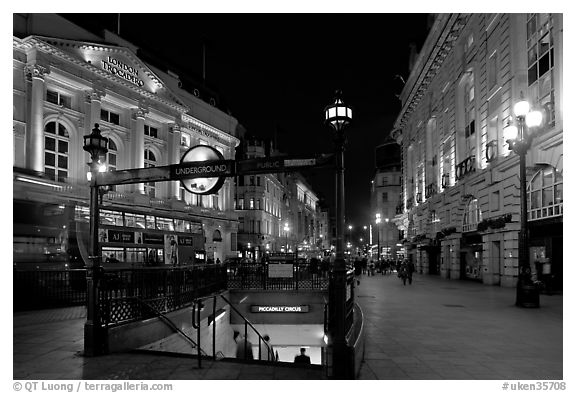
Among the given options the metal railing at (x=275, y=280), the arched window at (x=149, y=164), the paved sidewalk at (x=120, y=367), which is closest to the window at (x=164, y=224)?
the metal railing at (x=275, y=280)

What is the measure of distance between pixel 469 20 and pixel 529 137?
787 inches

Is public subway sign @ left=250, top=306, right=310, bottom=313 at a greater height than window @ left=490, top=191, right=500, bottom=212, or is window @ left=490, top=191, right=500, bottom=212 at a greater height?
window @ left=490, top=191, right=500, bottom=212

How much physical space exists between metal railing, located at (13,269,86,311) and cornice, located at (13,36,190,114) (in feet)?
82.0

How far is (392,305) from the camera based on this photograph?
18656mm

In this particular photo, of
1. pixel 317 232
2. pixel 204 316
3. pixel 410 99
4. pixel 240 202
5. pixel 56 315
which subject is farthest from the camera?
pixel 317 232

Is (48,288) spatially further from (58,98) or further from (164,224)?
(58,98)

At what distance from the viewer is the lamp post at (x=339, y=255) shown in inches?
297

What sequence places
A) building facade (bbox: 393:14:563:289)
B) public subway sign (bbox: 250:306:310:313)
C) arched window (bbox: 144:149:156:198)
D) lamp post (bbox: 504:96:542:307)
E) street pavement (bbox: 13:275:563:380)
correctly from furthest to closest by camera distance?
arched window (bbox: 144:149:156:198)
building facade (bbox: 393:14:563:289)
public subway sign (bbox: 250:306:310:313)
lamp post (bbox: 504:96:542:307)
street pavement (bbox: 13:275:563:380)

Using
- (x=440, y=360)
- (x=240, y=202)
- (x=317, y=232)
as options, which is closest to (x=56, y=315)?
(x=440, y=360)

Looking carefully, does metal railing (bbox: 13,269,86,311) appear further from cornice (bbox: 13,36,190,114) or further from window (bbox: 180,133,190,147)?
window (bbox: 180,133,190,147)

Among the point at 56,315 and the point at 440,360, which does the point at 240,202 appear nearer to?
the point at 56,315

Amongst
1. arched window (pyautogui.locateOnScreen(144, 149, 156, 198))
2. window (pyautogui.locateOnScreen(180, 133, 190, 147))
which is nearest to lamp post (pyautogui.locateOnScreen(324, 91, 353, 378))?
arched window (pyautogui.locateOnScreen(144, 149, 156, 198))

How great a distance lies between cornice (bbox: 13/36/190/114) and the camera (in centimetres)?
3500

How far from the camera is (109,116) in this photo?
151ft
